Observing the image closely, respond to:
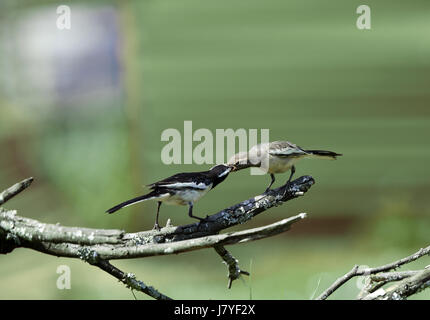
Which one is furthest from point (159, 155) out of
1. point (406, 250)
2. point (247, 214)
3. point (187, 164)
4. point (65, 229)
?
point (65, 229)

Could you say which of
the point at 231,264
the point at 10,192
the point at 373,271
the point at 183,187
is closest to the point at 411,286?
the point at 373,271

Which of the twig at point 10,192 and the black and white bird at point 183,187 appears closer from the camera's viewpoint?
the twig at point 10,192

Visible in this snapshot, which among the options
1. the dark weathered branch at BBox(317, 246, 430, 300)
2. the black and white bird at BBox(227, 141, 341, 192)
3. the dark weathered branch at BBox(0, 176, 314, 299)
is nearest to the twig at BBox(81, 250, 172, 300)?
the dark weathered branch at BBox(0, 176, 314, 299)

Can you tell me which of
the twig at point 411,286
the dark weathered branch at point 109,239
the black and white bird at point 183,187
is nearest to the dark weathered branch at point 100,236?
the dark weathered branch at point 109,239

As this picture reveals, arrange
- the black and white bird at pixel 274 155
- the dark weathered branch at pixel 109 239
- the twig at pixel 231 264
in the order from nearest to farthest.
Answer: the dark weathered branch at pixel 109 239
the twig at pixel 231 264
the black and white bird at pixel 274 155

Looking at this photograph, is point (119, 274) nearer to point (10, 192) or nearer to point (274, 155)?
point (10, 192)

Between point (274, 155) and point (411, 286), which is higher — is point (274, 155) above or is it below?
above

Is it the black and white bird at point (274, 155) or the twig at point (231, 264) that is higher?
the black and white bird at point (274, 155)

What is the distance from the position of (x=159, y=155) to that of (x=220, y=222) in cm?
199

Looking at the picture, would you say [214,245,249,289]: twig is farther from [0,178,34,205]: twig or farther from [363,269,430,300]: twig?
[0,178,34,205]: twig

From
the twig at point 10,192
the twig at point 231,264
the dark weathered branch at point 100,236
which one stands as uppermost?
the twig at point 10,192

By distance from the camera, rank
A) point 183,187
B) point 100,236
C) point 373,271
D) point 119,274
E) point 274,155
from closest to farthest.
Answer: point 100,236
point 119,274
point 373,271
point 183,187
point 274,155

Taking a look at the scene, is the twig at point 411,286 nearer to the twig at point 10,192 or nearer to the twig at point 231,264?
the twig at point 231,264
